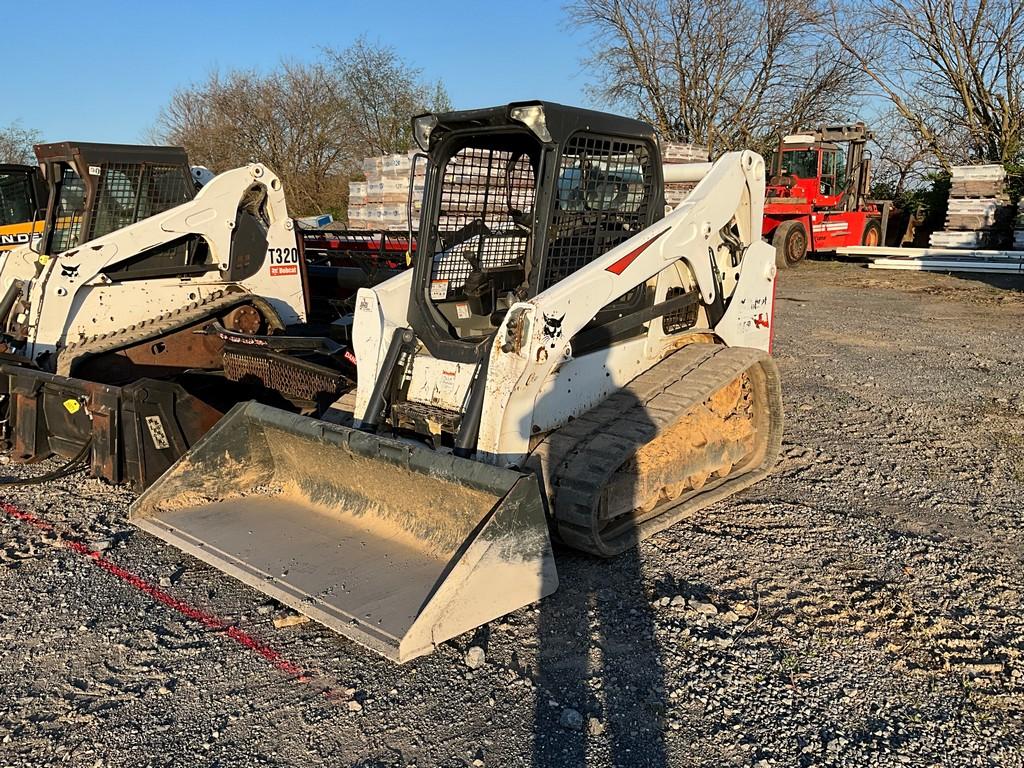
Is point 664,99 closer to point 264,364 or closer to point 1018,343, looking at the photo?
point 1018,343

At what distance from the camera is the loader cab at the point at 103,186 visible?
278 inches

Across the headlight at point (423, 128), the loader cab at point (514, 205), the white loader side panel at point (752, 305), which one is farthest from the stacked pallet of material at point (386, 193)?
the headlight at point (423, 128)

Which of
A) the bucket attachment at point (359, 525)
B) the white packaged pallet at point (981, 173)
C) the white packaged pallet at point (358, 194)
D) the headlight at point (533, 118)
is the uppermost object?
the white packaged pallet at point (981, 173)

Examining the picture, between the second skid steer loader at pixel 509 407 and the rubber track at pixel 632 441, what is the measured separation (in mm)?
12

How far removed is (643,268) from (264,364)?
10.3 feet

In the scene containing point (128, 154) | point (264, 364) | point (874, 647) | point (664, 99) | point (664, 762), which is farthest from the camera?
point (664, 99)

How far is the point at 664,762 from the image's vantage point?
9.34 ft

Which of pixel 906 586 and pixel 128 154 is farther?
pixel 128 154

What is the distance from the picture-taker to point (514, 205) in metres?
5.06

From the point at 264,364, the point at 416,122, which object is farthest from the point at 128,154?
the point at 416,122

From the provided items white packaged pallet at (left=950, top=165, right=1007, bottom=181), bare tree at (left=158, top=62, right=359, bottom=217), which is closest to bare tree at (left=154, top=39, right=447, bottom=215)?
bare tree at (left=158, top=62, right=359, bottom=217)

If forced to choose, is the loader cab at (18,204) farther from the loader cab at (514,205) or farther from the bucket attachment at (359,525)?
the loader cab at (514,205)

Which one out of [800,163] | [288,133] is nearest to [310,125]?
[288,133]

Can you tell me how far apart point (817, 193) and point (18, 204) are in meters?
15.6
